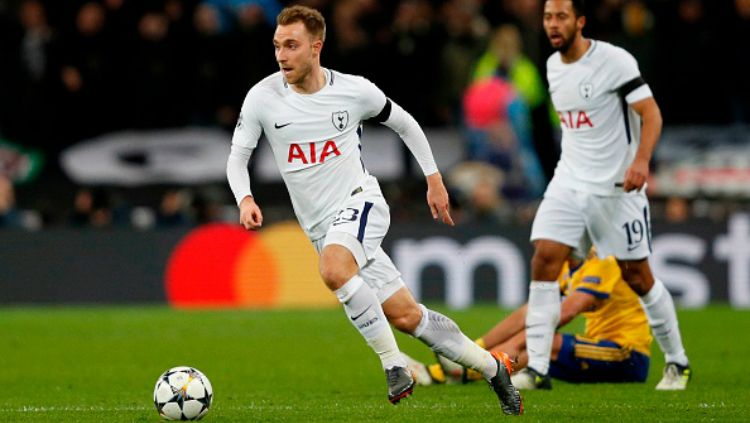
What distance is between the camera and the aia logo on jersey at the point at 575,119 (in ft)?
30.9

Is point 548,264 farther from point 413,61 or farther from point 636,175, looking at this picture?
point 413,61

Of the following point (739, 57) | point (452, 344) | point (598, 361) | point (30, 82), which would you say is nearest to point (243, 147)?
point (452, 344)

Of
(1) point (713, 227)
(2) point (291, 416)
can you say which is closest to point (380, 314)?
(2) point (291, 416)

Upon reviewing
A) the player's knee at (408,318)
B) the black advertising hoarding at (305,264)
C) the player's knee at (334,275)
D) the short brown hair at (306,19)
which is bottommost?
the black advertising hoarding at (305,264)

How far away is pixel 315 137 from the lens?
8055 mm

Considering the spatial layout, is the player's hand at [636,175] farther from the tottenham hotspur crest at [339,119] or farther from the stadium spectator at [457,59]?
the stadium spectator at [457,59]

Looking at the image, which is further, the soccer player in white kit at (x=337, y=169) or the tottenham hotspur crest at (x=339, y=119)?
the tottenham hotspur crest at (x=339, y=119)

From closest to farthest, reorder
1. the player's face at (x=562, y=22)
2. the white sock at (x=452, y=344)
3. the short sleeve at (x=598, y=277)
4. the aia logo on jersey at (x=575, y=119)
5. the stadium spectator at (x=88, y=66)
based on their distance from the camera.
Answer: the white sock at (x=452, y=344), the player's face at (x=562, y=22), the aia logo on jersey at (x=575, y=119), the short sleeve at (x=598, y=277), the stadium spectator at (x=88, y=66)

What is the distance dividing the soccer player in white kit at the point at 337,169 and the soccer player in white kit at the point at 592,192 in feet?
4.82

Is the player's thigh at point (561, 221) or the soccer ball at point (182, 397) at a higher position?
the player's thigh at point (561, 221)

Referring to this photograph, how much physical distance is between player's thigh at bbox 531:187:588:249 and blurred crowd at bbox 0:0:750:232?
910 cm

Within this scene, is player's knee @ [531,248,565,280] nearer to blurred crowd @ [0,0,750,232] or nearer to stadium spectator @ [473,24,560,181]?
blurred crowd @ [0,0,750,232]

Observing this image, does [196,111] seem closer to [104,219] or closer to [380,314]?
[104,219]

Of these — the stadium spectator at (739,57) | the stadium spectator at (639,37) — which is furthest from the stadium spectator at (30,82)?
the stadium spectator at (739,57)
